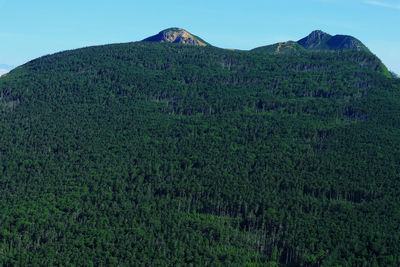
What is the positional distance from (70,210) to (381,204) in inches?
5708

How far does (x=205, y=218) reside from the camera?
181750mm

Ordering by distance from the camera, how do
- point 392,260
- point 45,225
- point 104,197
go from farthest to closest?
point 104,197 < point 45,225 < point 392,260

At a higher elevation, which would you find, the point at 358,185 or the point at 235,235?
the point at 358,185

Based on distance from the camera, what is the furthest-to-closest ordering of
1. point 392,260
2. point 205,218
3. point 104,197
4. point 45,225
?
1. point 104,197
2. point 205,218
3. point 45,225
4. point 392,260

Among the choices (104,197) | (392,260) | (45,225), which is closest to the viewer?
(392,260)

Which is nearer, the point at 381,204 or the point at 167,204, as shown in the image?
the point at 381,204

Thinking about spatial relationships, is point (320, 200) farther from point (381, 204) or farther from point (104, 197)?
point (104, 197)

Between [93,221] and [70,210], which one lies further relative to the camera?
[70,210]

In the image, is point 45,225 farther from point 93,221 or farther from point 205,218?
point 205,218

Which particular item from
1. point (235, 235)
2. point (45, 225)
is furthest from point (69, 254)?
point (235, 235)

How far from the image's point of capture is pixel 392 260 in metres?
141

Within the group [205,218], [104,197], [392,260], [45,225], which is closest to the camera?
[392,260]

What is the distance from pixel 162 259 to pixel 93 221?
143 ft

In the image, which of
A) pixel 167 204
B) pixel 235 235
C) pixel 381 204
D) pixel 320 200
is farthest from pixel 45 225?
pixel 381 204
